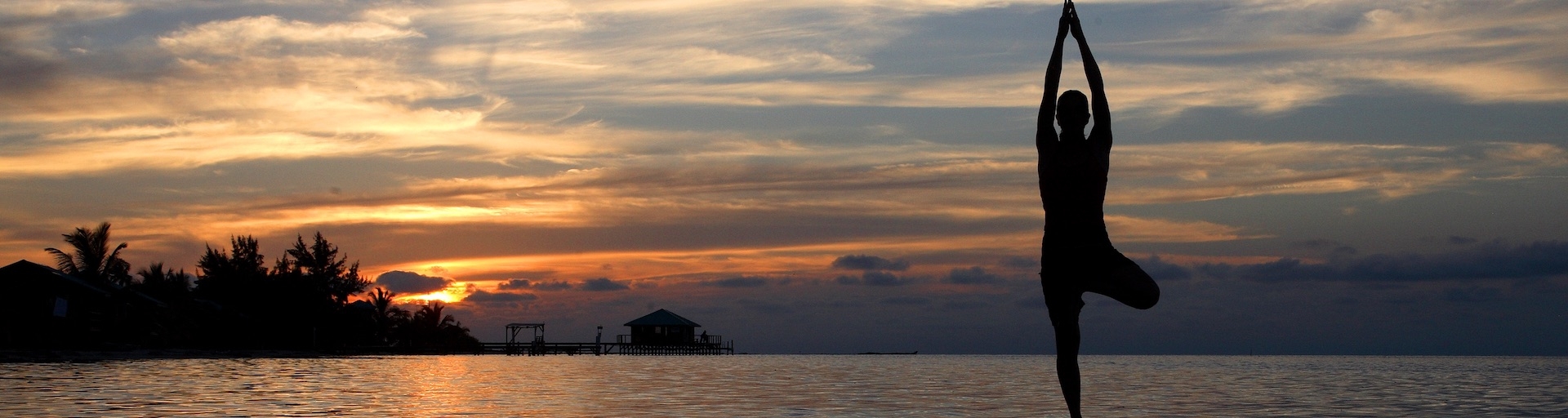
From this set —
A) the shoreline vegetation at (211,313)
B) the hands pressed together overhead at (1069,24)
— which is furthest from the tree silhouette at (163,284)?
the hands pressed together overhead at (1069,24)

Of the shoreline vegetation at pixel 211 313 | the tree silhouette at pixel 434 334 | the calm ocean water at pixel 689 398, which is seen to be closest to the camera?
the calm ocean water at pixel 689 398

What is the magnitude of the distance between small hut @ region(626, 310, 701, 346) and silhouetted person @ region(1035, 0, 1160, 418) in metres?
91.2

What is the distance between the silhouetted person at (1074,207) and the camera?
21.7 feet

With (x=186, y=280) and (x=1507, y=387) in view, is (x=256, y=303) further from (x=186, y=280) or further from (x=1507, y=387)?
(x=1507, y=387)

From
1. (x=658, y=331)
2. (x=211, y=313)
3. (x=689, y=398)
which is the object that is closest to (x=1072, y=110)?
(x=689, y=398)

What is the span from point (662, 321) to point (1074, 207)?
92.6 meters

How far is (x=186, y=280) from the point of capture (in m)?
69.7

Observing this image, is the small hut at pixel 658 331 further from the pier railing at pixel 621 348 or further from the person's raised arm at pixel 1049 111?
the person's raised arm at pixel 1049 111

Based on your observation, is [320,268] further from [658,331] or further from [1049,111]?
[1049,111]

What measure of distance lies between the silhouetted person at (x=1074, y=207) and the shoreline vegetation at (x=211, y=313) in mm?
36107

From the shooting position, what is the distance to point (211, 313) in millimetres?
64312

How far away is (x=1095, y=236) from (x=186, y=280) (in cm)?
7156

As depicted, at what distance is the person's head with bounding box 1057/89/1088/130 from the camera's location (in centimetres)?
689

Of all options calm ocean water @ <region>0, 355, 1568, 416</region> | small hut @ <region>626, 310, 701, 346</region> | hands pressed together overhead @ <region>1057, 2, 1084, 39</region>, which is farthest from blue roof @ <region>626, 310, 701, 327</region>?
hands pressed together overhead @ <region>1057, 2, 1084, 39</region>
